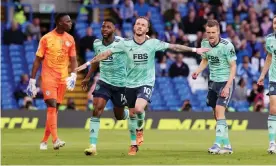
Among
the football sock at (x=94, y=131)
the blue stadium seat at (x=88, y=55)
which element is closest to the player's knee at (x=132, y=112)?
the football sock at (x=94, y=131)

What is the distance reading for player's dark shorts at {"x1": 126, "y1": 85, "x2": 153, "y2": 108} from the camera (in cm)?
1697

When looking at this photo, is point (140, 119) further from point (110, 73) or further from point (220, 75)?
point (220, 75)

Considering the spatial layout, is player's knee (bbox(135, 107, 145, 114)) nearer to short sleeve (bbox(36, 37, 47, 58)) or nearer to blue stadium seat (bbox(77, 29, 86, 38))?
short sleeve (bbox(36, 37, 47, 58))

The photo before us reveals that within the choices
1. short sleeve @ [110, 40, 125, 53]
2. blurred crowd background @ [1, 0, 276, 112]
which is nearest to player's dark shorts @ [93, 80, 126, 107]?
short sleeve @ [110, 40, 125, 53]

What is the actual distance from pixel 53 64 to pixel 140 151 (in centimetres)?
257

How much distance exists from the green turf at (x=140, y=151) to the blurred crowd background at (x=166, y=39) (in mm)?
5067

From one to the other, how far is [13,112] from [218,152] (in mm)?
12682

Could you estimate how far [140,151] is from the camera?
1808 centimetres

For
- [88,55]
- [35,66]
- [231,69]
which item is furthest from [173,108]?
[231,69]

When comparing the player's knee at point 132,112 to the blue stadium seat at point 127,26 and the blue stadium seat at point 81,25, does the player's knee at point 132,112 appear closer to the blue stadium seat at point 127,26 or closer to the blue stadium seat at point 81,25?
the blue stadium seat at point 127,26

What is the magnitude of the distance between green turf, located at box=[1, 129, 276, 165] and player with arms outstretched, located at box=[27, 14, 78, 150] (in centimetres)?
92

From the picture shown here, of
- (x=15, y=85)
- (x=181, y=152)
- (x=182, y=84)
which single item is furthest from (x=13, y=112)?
(x=181, y=152)

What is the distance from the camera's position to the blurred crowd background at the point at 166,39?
31.8 meters

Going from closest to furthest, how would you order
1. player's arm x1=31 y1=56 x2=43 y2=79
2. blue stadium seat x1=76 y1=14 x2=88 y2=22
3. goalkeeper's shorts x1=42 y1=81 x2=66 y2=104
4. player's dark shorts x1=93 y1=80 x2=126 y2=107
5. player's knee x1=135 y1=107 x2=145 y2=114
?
player's knee x1=135 y1=107 x2=145 y2=114
player's dark shorts x1=93 y1=80 x2=126 y2=107
player's arm x1=31 y1=56 x2=43 y2=79
goalkeeper's shorts x1=42 y1=81 x2=66 y2=104
blue stadium seat x1=76 y1=14 x2=88 y2=22
